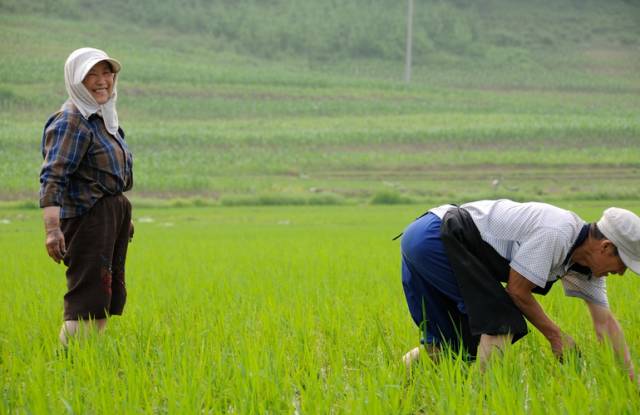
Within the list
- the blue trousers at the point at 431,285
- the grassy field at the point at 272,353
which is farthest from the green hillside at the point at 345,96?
the blue trousers at the point at 431,285

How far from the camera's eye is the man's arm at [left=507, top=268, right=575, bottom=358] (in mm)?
2945

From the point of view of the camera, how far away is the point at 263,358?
319cm

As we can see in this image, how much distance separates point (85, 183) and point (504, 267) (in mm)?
1689

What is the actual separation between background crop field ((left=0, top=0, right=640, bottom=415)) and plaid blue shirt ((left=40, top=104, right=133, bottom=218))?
1.93 ft

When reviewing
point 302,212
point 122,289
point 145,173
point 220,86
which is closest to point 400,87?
point 220,86

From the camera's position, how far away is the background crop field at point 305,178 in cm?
290

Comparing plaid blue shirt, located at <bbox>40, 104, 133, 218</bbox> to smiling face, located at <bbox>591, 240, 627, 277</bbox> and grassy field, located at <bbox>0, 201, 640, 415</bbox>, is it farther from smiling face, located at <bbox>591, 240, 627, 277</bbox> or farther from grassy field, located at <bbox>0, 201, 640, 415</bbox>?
smiling face, located at <bbox>591, 240, 627, 277</bbox>

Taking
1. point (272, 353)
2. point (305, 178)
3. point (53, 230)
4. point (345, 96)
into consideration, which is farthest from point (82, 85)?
point (345, 96)

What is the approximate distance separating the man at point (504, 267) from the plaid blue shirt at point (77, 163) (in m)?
1.25

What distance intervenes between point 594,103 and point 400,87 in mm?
7989

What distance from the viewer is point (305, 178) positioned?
23.0 metres

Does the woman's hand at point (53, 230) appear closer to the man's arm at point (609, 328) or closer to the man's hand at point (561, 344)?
the man's hand at point (561, 344)

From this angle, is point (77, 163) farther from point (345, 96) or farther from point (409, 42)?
point (409, 42)

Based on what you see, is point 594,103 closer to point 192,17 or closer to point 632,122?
point 632,122
